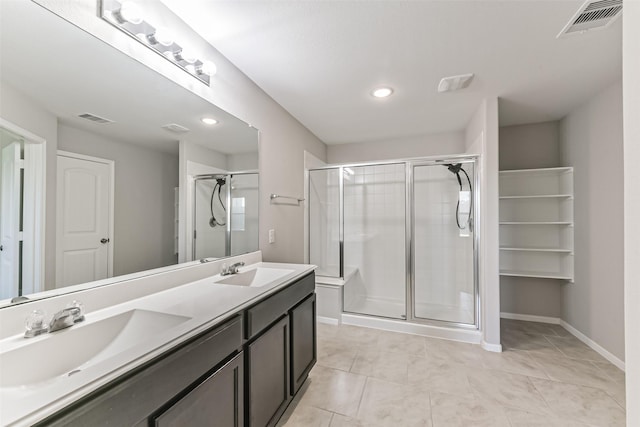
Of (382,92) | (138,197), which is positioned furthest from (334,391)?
(382,92)

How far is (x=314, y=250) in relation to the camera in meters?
3.40

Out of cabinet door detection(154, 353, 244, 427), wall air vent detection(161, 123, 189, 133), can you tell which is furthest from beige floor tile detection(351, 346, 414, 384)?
wall air vent detection(161, 123, 189, 133)

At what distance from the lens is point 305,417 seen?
161 centimetres

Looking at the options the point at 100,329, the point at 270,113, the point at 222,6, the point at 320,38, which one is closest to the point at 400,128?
the point at 270,113

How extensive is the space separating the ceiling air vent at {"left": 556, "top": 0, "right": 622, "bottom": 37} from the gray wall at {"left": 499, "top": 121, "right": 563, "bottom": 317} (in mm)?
1832

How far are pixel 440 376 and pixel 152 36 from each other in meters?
2.91

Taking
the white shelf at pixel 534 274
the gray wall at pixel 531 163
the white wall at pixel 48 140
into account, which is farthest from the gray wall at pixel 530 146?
the white wall at pixel 48 140

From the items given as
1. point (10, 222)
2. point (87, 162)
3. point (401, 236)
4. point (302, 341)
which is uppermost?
point (87, 162)

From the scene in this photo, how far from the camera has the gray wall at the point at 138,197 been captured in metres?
1.10

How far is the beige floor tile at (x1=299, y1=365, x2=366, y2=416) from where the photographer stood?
1.71 m

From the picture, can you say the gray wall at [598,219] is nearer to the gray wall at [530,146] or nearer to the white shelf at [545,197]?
the white shelf at [545,197]

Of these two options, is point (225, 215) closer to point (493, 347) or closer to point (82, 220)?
point (82, 220)

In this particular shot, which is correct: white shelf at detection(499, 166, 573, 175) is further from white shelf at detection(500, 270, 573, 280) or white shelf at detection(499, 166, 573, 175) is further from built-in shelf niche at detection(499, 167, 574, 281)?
white shelf at detection(500, 270, 573, 280)

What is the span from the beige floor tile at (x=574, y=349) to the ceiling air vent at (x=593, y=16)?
2.60 m
